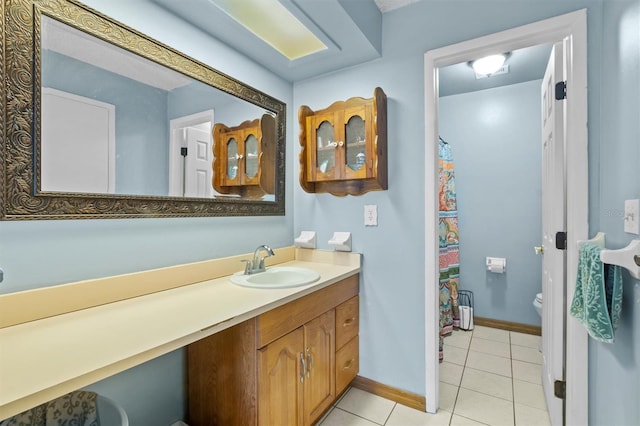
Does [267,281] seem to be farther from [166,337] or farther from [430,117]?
[430,117]

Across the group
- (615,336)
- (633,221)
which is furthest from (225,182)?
(615,336)

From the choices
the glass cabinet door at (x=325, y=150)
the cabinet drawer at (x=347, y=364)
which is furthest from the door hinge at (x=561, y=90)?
the cabinet drawer at (x=347, y=364)

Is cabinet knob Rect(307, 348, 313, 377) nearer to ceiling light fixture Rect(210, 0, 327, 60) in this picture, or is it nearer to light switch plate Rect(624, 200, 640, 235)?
light switch plate Rect(624, 200, 640, 235)

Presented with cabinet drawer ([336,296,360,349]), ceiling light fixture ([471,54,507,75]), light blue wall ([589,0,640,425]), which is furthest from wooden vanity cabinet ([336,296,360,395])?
A: ceiling light fixture ([471,54,507,75])

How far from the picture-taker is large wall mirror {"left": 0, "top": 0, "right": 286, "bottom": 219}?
0.99 meters

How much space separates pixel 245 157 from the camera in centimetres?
181

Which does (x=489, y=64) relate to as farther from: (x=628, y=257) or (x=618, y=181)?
(x=628, y=257)

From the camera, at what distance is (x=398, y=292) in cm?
183

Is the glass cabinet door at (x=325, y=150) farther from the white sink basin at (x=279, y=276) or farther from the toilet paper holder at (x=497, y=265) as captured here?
the toilet paper holder at (x=497, y=265)

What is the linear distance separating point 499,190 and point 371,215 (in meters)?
1.78

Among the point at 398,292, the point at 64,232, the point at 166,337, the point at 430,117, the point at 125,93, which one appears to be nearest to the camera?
the point at 166,337

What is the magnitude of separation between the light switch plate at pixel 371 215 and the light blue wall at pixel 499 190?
5.51 ft

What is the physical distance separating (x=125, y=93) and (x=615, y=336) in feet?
7.06

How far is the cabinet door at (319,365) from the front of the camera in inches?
57.6
